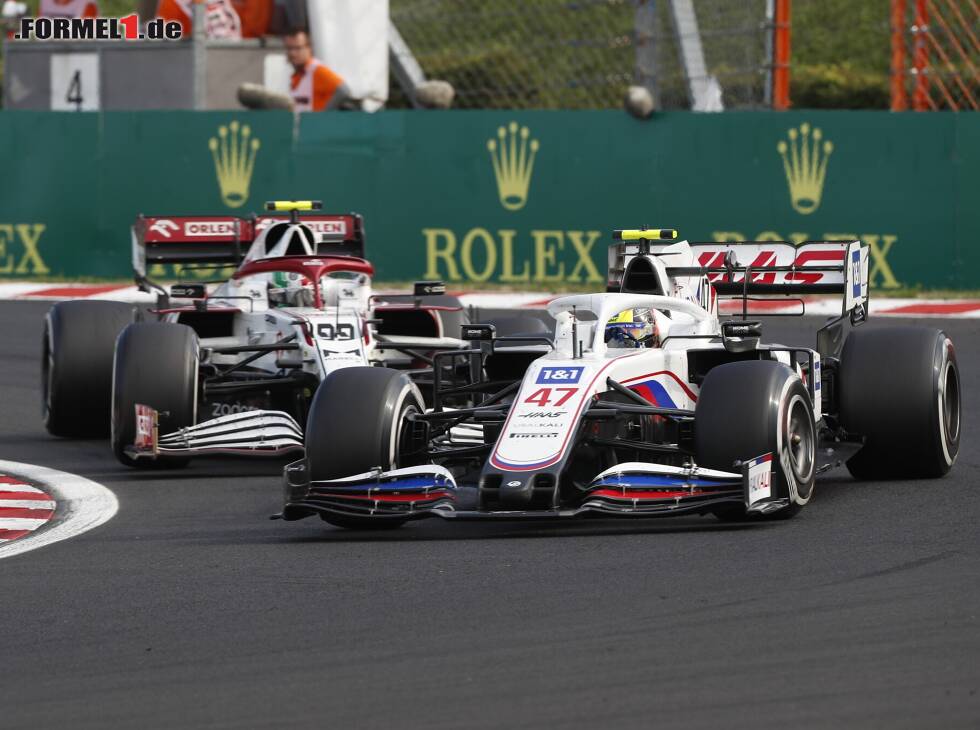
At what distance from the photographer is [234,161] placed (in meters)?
20.8

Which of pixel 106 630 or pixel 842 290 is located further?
pixel 842 290

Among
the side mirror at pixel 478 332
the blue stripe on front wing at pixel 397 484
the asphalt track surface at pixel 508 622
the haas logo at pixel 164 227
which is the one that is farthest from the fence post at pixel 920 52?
the blue stripe on front wing at pixel 397 484

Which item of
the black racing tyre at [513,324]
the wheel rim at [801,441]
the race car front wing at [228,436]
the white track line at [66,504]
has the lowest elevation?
the white track line at [66,504]

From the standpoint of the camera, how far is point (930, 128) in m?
19.0

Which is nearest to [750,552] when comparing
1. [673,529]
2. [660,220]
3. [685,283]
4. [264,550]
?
[673,529]

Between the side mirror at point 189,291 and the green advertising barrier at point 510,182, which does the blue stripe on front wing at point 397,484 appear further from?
the green advertising barrier at point 510,182

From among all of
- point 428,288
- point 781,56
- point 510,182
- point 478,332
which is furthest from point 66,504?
point 781,56

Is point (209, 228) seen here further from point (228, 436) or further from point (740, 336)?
point (740, 336)

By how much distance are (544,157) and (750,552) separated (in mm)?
12445

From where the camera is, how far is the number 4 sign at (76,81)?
25.0 m

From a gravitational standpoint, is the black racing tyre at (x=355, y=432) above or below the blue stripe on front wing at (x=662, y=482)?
above

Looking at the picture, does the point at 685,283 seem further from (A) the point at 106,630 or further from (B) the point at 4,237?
(B) the point at 4,237

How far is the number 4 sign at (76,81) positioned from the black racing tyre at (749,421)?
1753cm

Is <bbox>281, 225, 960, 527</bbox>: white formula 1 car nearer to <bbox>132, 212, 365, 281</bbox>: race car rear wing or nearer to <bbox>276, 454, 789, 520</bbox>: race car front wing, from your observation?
<bbox>276, 454, 789, 520</bbox>: race car front wing
